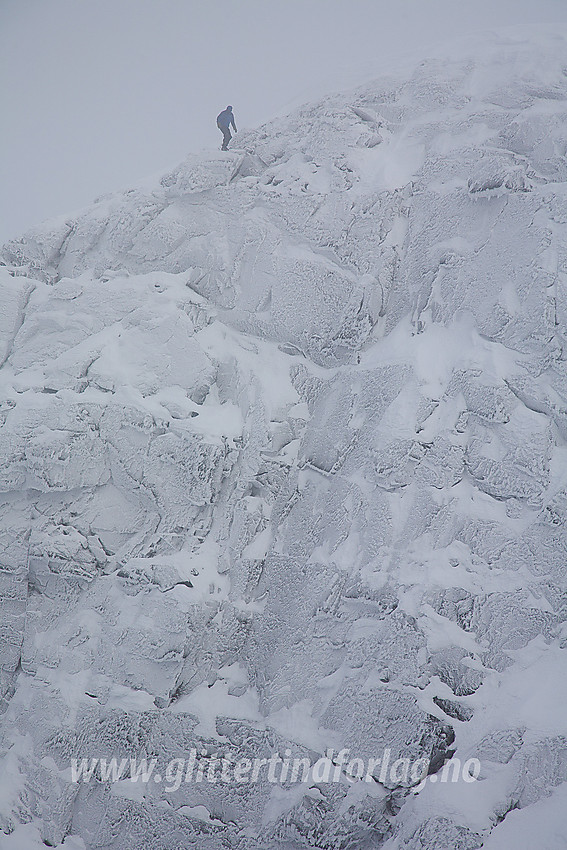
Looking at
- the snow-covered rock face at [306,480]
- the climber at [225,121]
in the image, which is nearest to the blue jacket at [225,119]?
the climber at [225,121]

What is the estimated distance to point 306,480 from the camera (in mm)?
9727

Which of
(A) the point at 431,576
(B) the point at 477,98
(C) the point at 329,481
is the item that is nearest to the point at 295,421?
(C) the point at 329,481

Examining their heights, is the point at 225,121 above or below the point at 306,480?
above

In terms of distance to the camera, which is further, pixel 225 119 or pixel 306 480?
pixel 225 119

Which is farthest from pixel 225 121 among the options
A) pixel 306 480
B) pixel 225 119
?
pixel 306 480

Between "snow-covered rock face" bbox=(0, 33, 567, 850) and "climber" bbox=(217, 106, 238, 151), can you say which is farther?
"climber" bbox=(217, 106, 238, 151)

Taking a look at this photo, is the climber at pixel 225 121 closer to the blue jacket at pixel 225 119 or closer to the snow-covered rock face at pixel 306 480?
the blue jacket at pixel 225 119

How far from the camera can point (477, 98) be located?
37.1ft

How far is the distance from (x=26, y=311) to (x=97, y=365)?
2.01 metres

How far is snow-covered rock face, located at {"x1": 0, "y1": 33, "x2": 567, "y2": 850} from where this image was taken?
7.83 metres

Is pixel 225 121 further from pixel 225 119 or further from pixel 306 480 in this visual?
pixel 306 480

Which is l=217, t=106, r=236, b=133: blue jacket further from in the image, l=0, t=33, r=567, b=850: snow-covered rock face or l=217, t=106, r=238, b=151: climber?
l=0, t=33, r=567, b=850: snow-covered rock face

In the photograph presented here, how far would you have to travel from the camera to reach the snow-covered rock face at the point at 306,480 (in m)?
7.83

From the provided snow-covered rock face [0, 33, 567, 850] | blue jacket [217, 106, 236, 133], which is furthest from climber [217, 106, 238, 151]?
snow-covered rock face [0, 33, 567, 850]
